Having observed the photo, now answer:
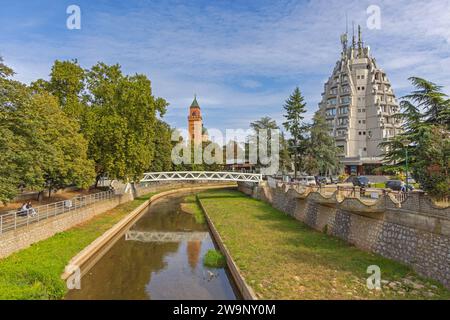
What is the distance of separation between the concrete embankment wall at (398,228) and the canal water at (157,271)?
7.98 m

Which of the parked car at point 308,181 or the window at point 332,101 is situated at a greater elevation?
the window at point 332,101

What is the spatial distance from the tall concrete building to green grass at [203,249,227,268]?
2130 inches

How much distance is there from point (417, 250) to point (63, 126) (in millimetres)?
25687

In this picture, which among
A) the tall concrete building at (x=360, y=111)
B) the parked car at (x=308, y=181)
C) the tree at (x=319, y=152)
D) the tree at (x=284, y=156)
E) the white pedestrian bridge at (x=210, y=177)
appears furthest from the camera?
the tall concrete building at (x=360, y=111)

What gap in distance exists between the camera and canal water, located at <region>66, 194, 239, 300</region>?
1526cm

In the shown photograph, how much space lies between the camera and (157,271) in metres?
18.9

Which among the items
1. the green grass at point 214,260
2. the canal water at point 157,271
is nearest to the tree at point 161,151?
the canal water at point 157,271

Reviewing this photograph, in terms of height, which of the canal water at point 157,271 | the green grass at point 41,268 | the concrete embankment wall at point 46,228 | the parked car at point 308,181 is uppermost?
the parked car at point 308,181

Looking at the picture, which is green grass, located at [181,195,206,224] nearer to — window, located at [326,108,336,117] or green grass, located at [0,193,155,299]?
green grass, located at [0,193,155,299]

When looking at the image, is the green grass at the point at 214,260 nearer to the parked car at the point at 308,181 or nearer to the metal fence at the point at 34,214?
the metal fence at the point at 34,214

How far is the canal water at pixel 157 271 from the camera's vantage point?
15.3 meters

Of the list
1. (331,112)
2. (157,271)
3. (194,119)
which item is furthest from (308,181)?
(194,119)

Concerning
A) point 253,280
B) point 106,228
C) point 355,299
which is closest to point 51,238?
point 106,228

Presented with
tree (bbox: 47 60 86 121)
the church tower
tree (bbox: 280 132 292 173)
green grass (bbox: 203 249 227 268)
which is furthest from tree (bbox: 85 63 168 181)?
the church tower
